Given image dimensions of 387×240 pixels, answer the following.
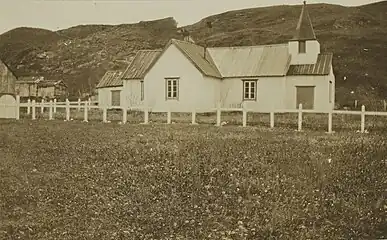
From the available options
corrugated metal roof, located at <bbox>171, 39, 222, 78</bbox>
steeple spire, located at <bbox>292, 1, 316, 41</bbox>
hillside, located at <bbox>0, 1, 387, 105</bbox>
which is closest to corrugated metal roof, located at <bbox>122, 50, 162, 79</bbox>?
hillside, located at <bbox>0, 1, 387, 105</bbox>

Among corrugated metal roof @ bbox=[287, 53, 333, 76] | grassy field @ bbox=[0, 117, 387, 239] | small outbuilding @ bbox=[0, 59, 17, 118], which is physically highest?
corrugated metal roof @ bbox=[287, 53, 333, 76]

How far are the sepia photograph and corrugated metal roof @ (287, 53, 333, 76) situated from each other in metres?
0.03

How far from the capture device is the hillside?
3516 mm

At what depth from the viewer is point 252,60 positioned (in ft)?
14.3

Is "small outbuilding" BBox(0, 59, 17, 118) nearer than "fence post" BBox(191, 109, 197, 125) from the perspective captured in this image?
Yes

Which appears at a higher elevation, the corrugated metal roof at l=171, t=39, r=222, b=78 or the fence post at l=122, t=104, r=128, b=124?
the corrugated metal roof at l=171, t=39, r=222, b=78

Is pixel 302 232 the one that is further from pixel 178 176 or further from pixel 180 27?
pixel 180 27

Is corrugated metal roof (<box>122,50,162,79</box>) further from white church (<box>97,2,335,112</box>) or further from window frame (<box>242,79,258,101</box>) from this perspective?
window frame (<box>242,79,258,101</box>)

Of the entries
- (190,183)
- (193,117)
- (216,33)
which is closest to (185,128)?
(193,117)

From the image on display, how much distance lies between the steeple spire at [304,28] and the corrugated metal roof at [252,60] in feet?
0.98

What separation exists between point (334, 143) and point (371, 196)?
0.41 metres

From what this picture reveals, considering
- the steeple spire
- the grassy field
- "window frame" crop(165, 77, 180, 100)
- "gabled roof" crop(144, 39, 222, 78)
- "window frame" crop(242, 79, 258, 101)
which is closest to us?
the grassy field

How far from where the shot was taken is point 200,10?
3535 millimetres

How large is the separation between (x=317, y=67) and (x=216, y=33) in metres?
0.97
